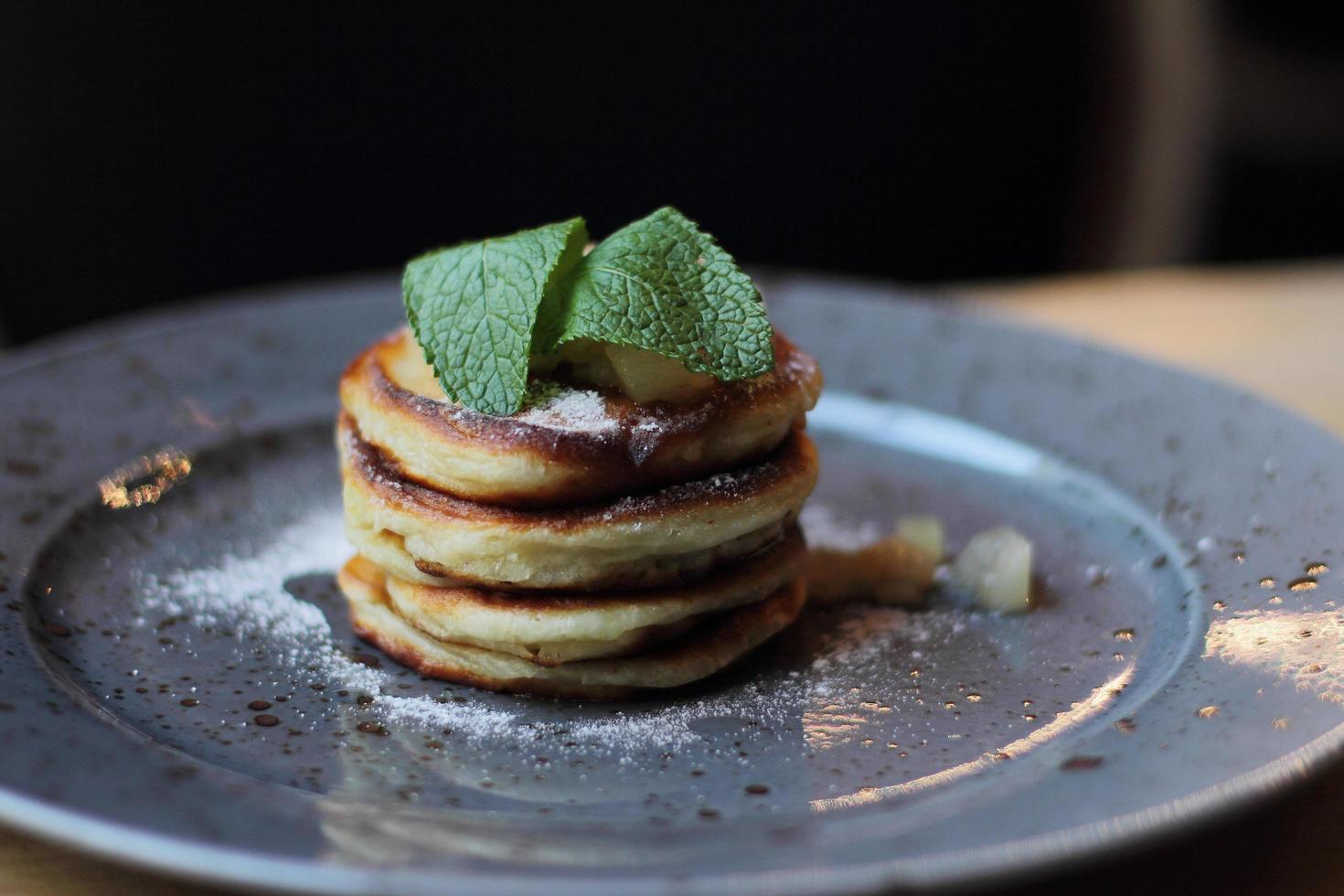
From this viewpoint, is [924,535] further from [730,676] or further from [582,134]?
[582,134]

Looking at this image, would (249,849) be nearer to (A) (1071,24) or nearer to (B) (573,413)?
(B) (573,413)

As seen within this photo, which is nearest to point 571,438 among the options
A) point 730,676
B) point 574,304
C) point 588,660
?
point 574,304

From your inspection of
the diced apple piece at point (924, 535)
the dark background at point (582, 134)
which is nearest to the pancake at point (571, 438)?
the diced apple piece at point (924, 535)

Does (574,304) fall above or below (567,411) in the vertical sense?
above

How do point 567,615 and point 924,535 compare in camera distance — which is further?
point 924,535

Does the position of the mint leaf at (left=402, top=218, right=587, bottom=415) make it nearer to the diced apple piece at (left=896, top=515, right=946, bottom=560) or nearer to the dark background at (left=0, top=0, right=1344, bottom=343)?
the diced apple piece at (left=896, top=515, right=946, bottom=560)

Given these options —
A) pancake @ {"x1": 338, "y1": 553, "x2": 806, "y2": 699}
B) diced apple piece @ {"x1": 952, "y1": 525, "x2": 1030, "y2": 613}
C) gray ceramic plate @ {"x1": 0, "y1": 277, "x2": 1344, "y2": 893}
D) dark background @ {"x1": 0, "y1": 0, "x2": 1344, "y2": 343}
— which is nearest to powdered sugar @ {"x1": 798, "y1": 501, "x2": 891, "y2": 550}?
gray ceramic plate @ {"x1": 0, "y1": 277, "x2": 1344, "y2": 893}

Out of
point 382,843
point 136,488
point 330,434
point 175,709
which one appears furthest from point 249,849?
point 330,434
